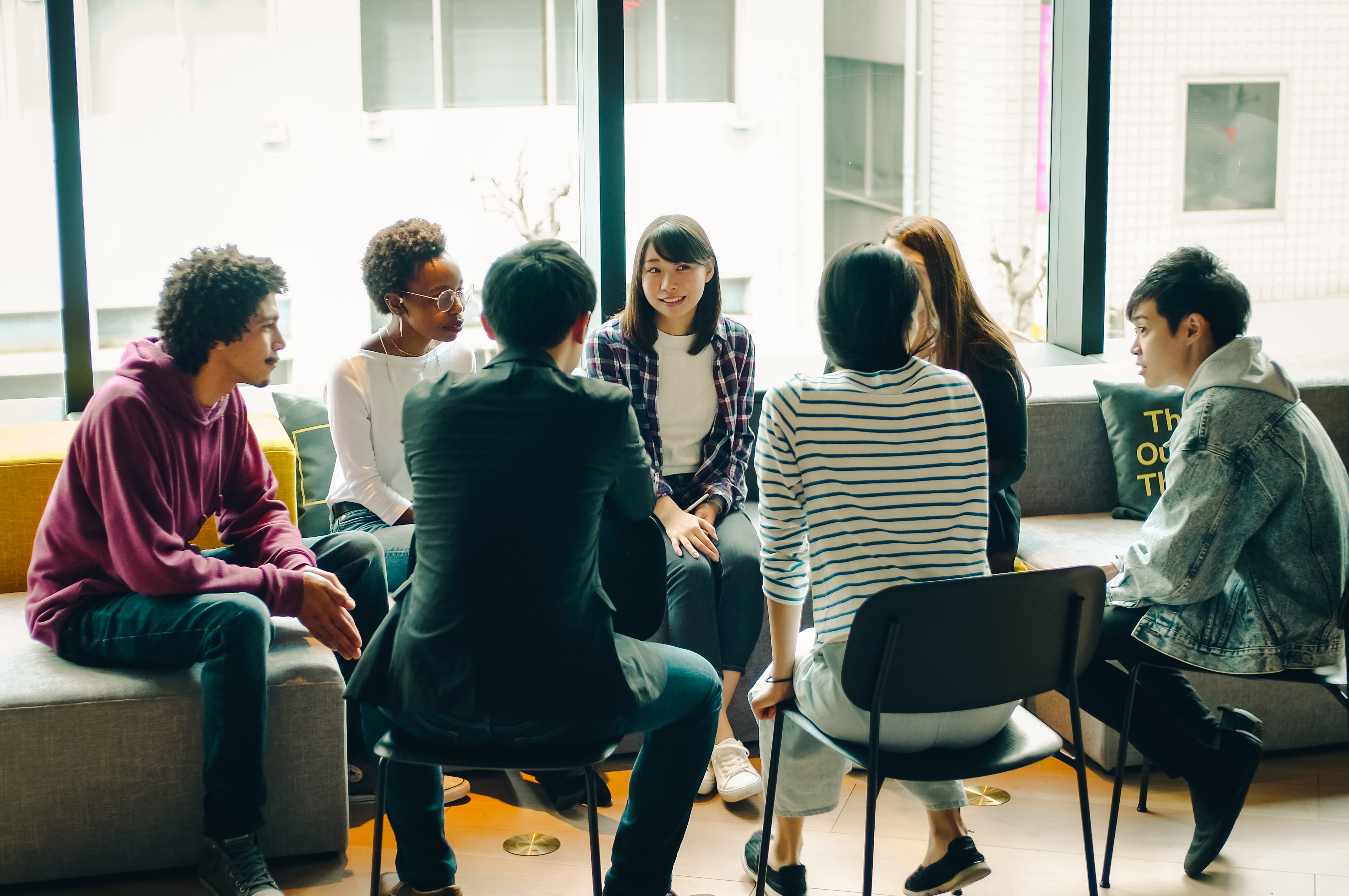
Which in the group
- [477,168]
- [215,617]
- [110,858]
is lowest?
[110,858]

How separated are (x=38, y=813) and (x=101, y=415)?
2.45ft

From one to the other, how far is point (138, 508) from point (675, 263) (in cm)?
125

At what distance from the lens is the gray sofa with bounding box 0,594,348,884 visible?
A: 2.16 metres

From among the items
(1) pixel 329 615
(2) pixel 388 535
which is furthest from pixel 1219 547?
(2) pixel 388 535

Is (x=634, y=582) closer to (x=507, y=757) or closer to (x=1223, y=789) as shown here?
(x=507, y=757)

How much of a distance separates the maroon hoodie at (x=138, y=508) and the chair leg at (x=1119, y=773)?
157 centimetres

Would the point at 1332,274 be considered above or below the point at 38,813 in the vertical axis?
above

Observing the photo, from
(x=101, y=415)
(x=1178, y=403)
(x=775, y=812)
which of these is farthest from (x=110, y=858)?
(x=1178, y=403)

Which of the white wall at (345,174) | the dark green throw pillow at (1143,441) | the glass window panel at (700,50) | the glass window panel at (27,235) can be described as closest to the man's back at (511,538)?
the white wall at (345,174)

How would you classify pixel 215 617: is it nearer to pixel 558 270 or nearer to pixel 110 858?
pixel 110 858

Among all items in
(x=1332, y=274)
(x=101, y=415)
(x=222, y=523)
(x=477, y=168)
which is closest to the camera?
(x=101, y=415)

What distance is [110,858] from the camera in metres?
2.25

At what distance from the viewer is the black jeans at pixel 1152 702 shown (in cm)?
223

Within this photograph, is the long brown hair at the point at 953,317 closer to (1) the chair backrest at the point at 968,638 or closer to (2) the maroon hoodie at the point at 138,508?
(1) the chair backrest at the point at 968,638
